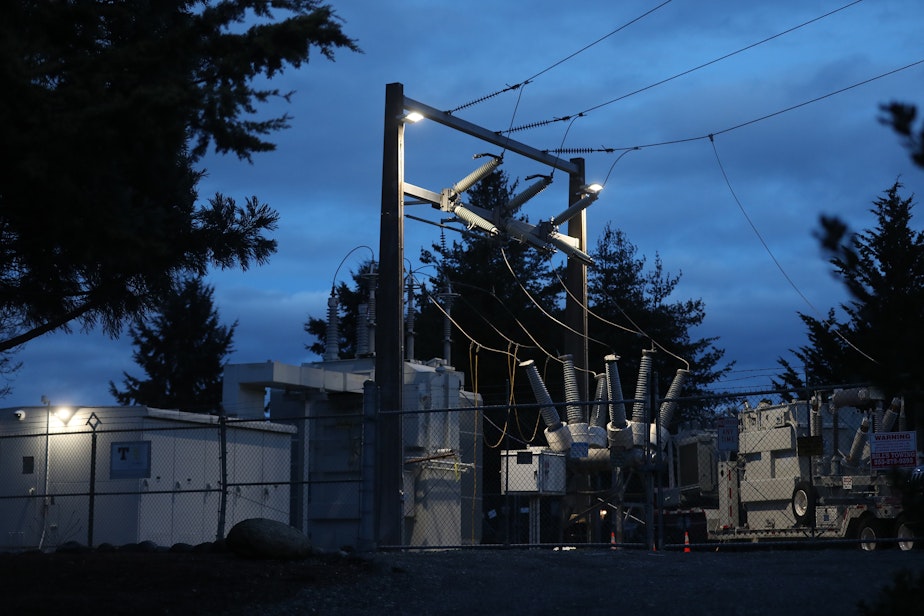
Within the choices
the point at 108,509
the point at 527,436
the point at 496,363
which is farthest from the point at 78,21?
→ the point at 496,363

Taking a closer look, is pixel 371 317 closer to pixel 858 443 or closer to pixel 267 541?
pixel 858 443

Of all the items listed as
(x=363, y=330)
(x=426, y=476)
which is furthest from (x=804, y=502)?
(x=363, y=330)

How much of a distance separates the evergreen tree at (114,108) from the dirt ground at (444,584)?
122 inches

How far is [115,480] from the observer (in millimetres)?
21312

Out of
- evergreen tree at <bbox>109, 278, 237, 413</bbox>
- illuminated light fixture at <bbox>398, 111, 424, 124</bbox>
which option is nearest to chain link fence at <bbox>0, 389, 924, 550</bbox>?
illuminated light fixture at <bbox>398, 111, 424, 124</bbox>

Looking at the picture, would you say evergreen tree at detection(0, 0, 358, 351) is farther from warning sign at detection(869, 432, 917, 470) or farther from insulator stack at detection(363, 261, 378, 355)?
insulator stack at detection(363, 261, 378, 355)

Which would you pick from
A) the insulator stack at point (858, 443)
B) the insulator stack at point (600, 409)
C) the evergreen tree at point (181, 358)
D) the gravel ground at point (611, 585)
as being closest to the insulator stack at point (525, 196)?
the insulator stack at point (600, 409)

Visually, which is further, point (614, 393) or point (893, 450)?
point (614, 393)

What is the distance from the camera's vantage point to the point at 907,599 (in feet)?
20.9

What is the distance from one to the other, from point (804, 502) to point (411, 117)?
9.89m

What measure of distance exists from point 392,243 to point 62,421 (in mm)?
7972

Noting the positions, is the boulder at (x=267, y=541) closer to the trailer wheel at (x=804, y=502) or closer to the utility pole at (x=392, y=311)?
the utility pole at (x=392, y=311)

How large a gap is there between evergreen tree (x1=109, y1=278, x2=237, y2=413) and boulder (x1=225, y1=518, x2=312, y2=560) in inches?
1838

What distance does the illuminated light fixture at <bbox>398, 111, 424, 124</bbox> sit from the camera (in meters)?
18.9
